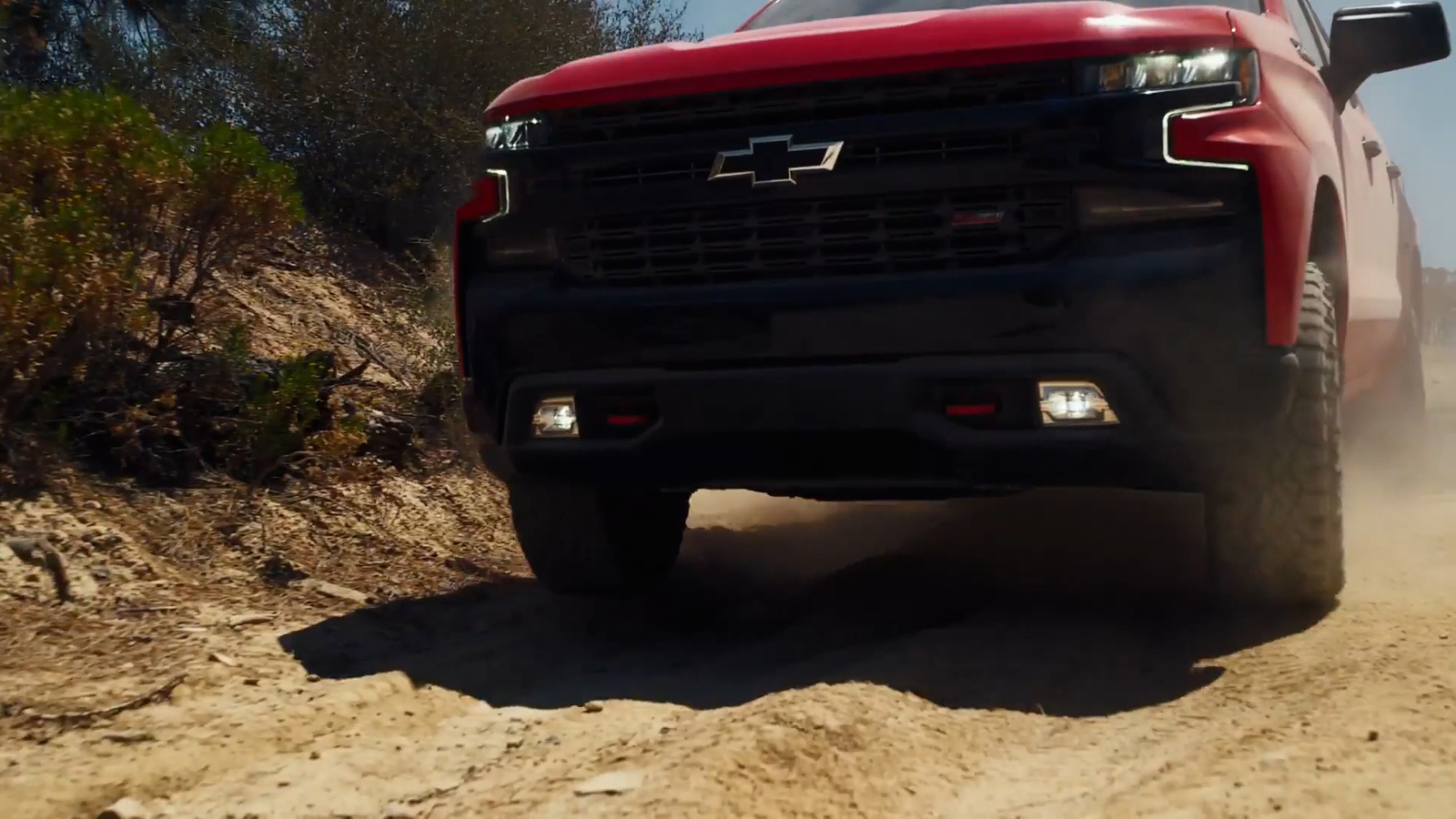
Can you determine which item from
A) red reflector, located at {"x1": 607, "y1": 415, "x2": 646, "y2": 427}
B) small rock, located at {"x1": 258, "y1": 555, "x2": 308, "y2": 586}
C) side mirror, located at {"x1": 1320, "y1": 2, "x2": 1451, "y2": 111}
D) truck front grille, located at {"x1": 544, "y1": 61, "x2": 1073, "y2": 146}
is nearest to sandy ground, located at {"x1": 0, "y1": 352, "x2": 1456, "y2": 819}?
small rock, located at {"x1": 258, "y1": 555, "x2": 308, "y2": 586}

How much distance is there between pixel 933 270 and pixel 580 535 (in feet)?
5.17

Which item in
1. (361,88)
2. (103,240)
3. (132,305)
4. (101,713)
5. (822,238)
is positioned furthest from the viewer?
(361,88)

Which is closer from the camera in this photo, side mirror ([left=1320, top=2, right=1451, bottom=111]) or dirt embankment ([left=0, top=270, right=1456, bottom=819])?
dirt embankment ([left=0, top=270, right=1456, bottom=819])

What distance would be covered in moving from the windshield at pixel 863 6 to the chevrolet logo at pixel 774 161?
0.98 m

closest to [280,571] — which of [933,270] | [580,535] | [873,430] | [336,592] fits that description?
[336,592]

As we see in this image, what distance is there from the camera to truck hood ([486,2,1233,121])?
10.8 feet

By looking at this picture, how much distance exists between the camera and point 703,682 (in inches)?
146

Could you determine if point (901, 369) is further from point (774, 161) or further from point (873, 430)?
point (774, 161)

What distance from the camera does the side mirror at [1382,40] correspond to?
14.2 ft

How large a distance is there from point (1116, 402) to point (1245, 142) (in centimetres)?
63

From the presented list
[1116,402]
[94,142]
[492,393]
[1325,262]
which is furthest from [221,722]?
[1325,262]

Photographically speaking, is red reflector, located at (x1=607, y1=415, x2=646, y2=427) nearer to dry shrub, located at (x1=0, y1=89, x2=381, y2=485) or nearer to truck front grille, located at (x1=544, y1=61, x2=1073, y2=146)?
truck front grille, located at (x1=544, y1=61, x2=1073, y2=146)

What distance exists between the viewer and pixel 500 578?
523 centimetres

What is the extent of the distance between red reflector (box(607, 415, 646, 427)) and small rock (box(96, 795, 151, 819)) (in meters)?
1.43
